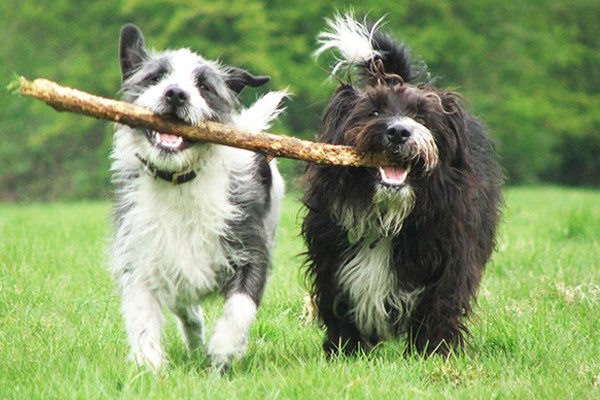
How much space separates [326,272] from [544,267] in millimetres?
3072

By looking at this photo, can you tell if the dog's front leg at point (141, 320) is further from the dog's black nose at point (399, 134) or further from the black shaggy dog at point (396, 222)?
the dog's black nose at point (399, 134)

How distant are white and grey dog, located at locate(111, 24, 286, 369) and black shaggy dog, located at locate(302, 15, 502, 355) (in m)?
0.42

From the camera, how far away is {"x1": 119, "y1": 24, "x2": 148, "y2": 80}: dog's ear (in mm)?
5727

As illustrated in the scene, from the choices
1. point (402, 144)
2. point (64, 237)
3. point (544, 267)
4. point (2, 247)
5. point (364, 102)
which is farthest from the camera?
point (64, 237)

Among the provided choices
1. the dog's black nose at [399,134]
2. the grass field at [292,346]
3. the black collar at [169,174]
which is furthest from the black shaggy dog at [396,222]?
the black collar at [169,174]

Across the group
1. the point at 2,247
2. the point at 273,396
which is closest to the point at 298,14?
the point at 2,247

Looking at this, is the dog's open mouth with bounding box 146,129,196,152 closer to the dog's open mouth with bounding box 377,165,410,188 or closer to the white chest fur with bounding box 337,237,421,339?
the dog's open mouth with bounding box 377,165,410,188

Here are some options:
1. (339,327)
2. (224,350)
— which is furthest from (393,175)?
(224,350)

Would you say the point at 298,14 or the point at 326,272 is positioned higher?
the point at 298,14

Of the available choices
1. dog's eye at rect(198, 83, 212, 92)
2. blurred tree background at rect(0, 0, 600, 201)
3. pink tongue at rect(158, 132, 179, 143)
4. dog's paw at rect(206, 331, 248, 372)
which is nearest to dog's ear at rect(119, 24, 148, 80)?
dog's eye at rect(198, 83, 212, 92)

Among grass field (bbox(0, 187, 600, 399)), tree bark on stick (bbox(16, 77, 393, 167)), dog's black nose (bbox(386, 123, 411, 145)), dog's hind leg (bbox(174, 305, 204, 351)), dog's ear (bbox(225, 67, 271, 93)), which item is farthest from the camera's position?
dog's hind leg (bbox(174, 305, 204, 351))

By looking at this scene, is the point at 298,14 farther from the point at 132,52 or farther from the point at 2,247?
the point at 132,52

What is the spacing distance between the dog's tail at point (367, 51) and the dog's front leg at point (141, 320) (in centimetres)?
166

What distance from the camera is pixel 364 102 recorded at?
5.46 metres
